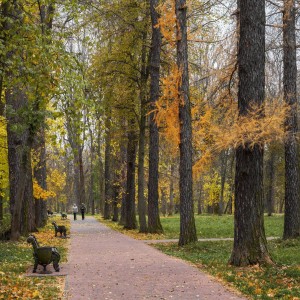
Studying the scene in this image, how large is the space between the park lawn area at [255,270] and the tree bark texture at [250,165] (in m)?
0.48

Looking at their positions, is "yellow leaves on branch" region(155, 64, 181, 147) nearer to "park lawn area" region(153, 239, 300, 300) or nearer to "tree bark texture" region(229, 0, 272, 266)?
"park lawn area" region(153, 239, 300, 300)

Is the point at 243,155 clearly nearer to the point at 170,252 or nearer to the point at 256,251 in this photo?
the point at 256,251

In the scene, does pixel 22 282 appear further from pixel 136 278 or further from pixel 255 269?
pixel 255 269

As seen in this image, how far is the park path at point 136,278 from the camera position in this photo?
8.07 m

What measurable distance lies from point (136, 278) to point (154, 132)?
1290cm

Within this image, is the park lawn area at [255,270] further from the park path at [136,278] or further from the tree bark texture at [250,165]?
the tree bark texture at [250,165]

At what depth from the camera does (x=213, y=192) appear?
179 feet

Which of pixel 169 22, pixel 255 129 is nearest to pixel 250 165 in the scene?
pixel 255 129

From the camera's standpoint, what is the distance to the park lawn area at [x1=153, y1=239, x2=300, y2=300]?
8.23m

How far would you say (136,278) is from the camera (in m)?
9.85

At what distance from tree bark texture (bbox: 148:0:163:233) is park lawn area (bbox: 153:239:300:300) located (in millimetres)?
6127

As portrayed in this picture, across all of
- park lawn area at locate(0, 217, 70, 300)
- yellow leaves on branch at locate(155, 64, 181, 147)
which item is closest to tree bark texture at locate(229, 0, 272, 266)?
park lawn area at locate(0, 217, 70, 300)

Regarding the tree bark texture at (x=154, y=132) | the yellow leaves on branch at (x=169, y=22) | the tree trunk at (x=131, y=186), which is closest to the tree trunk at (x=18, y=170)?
the yellow leaves on branch at (x=169, y=22)

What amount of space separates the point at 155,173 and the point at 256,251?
11.6 m
